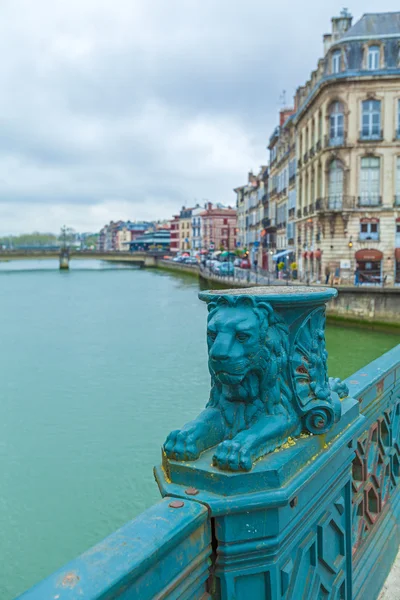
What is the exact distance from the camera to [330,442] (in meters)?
2.30

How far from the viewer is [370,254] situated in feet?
100

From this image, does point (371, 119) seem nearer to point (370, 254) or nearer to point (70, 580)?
point (370, 254)

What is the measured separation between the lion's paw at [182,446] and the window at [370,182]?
30243 mm

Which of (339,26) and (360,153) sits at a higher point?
(339,26)

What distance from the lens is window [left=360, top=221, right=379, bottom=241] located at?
30.4 metres

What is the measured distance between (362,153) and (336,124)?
2115 millimetres

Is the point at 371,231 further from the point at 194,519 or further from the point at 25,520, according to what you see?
the point at 194,519

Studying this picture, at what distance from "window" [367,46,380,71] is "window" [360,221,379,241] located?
8124 mm

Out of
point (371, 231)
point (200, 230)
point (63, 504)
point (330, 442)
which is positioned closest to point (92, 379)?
point (63, 504)

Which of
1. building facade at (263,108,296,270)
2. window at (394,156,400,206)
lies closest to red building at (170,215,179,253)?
building facade at (263,108,296,270)

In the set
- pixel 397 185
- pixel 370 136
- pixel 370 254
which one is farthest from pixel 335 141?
pixel 370 254

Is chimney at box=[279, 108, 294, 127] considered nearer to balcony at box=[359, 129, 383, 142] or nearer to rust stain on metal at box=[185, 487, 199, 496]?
balcony at box=[359, 129, 383, 142]

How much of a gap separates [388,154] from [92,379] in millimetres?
21989

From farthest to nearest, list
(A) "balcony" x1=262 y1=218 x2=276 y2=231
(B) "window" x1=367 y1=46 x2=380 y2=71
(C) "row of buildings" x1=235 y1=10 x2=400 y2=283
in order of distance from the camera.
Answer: (A) "balcony" x1=262 y1=218 x2=276 y2=231, (B) "window" x1=367 y1=46 x2=380 y2=71, (C) "row of buildings" x1=235 y1=10 x2=400 y2=283
